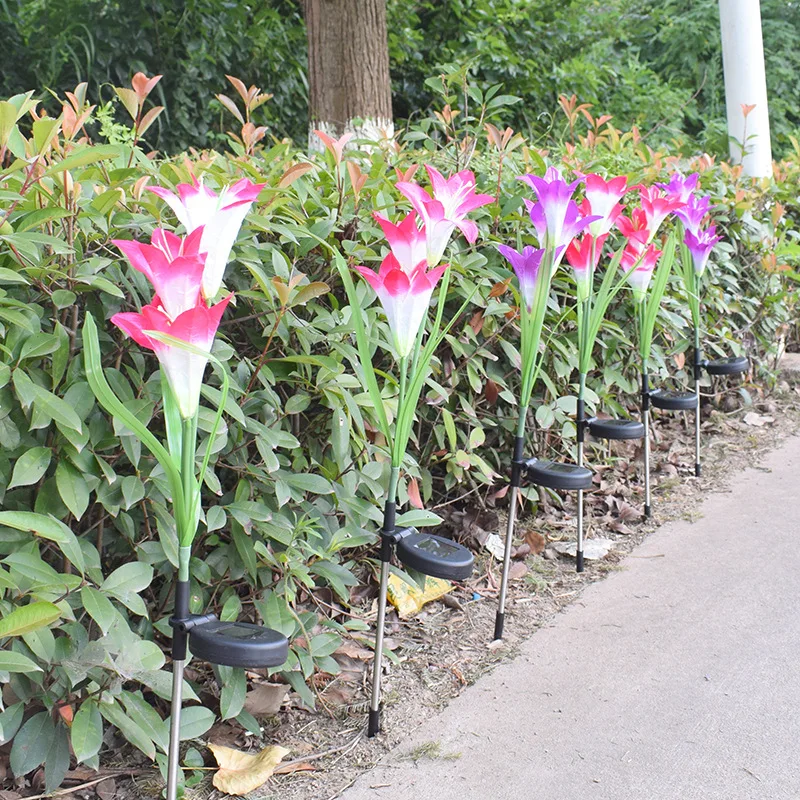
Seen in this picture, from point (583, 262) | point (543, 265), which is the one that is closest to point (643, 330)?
point (583, 262)

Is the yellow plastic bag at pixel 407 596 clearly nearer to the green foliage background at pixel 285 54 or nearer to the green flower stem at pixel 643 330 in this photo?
the green flower stem at pixel 643 330

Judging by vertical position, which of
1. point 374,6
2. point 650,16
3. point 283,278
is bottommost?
point 283,278

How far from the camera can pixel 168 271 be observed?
4.71ft

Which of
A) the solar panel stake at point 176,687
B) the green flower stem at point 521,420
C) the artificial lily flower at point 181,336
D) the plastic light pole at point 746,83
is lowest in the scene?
the solar panel stake at point 176,687

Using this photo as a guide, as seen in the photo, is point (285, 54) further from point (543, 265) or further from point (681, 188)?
point (543, 265)

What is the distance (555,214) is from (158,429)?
1.15 m

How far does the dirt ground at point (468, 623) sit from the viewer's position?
201 centimetres

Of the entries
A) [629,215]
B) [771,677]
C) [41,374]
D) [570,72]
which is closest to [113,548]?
[41,374]

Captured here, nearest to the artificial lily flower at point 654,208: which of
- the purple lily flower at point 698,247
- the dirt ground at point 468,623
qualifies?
the purple lily flower at point 698,247

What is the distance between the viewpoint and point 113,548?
6.56 ft

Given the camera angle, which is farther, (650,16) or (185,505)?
(650,16)

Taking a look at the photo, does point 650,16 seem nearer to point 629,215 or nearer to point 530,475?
point 629,215

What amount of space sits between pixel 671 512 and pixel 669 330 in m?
0.86

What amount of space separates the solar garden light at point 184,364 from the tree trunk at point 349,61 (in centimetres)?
343
